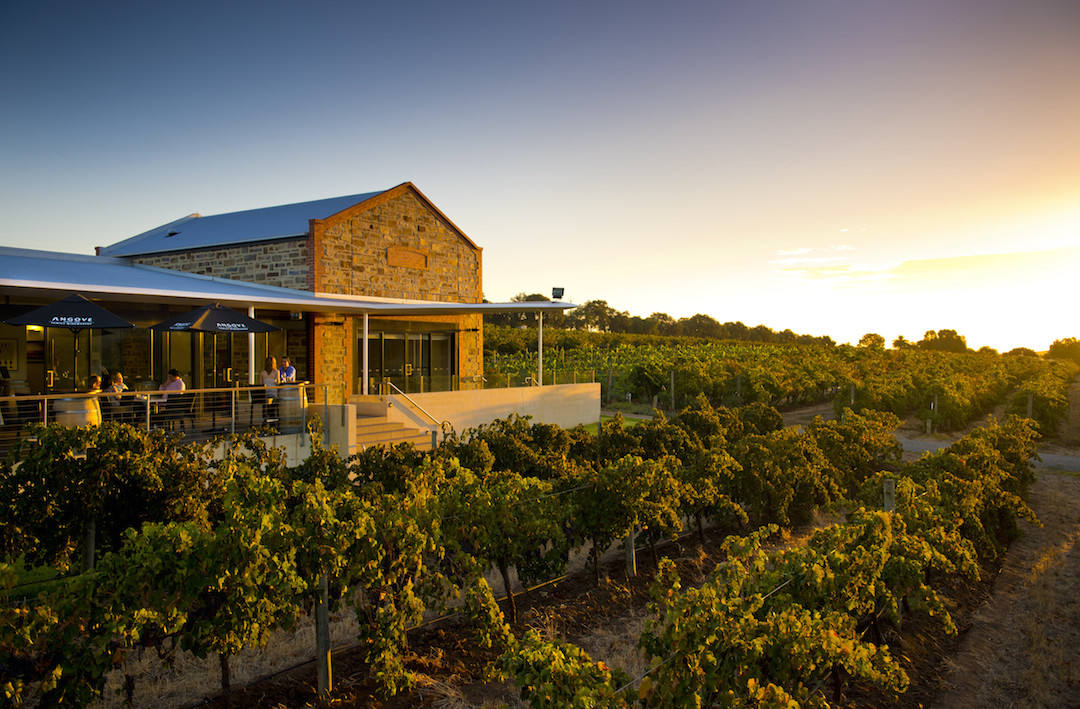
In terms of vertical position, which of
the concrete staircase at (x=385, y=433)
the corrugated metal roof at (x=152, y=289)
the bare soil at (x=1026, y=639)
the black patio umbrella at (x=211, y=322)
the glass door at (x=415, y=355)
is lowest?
the bare soil at (x=1026, y=639)

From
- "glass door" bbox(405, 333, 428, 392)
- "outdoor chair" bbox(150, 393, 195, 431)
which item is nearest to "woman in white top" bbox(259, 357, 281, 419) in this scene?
"outdoor chair" bbox(150, 393, 195, 431)

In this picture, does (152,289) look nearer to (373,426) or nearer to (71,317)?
(71,317)

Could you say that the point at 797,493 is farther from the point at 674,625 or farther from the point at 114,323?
the point at 114,323

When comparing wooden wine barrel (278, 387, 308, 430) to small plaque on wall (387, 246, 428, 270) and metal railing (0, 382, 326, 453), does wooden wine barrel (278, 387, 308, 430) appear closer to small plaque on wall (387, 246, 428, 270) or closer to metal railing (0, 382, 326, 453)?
metal railing (0, 382, 326, 453)

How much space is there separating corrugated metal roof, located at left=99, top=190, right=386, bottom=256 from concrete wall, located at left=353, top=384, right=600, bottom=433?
5699mm

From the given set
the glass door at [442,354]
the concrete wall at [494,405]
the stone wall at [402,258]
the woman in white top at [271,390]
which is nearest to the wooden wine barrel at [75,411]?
the woman in white top at [271,390]

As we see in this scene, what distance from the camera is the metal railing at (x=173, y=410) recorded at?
9414 millimetres

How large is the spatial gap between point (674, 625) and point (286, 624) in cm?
A: 290

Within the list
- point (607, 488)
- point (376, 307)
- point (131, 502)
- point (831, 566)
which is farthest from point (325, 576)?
point (376, 307)

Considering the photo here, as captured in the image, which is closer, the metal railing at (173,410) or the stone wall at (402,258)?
the metal railing at (173,410)

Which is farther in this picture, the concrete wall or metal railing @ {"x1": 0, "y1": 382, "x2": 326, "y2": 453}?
the concrete wall

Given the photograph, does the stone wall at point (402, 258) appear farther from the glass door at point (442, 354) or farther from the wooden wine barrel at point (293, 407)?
the wooden wine barrel at point (293, 407)

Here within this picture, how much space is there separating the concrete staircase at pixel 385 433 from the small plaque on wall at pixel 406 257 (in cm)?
603

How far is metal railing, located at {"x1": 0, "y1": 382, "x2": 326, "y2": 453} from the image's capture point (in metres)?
9.41
